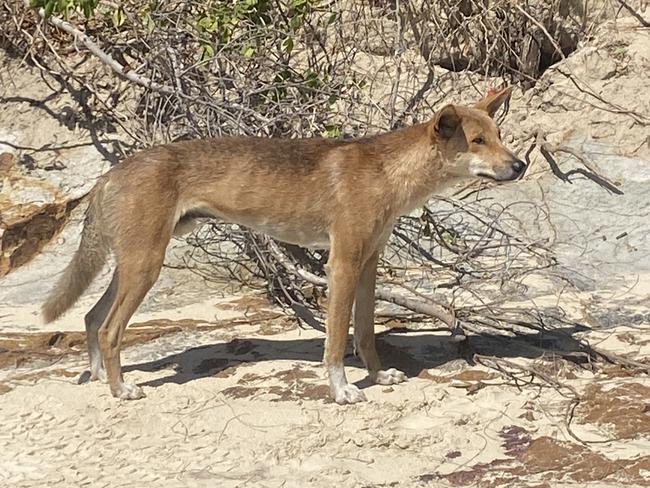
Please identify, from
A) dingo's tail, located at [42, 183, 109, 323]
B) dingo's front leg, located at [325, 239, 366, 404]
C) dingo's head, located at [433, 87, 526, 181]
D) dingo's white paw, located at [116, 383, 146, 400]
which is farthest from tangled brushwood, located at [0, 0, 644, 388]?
dingo's white paw, located at [116, 383, 146, 400]

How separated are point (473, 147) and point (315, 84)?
2.31m

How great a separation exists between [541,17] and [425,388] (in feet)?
18.5

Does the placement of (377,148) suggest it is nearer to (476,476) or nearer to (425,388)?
(425,388)

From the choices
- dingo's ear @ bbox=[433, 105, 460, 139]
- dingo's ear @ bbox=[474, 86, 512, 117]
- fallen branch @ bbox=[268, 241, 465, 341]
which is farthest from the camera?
fallen branch @ bbox=[268, 241, 465, 341]

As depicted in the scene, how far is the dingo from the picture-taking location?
23.4 ft

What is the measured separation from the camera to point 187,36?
32.7 ft

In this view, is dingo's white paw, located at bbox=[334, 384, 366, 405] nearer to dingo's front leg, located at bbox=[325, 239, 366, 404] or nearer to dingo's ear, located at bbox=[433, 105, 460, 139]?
dingo's front leg, located at bbox=[325, 239, 366, 404]

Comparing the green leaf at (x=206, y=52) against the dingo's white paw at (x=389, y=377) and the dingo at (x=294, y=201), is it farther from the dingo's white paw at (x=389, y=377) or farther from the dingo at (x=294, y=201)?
the dingo's white paw at (x=389, y=377)

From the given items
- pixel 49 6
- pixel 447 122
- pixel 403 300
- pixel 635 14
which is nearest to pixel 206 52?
pixel 49 6

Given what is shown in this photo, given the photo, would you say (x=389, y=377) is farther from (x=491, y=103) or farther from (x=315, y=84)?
(x=315, y=84)

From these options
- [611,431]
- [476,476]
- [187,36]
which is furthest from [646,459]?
[187,36]

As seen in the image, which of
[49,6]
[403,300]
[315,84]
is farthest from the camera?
[315,84]

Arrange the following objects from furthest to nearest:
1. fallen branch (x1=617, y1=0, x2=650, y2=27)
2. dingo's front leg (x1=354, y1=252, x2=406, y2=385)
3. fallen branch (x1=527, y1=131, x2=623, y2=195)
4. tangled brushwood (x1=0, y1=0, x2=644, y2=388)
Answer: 1. fallen branch (x1=617, y1=0, x2=650, y2=27)
2. fallen branch (x1=527, y1=131, x2=623, y2=195)
3. tangled brushwood (x1=0, y1=0, x2=644, y2=388)
4. dingo's front leg (x1=354, y1=252, x2=406, y2=385)

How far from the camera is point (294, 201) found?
738 cm
